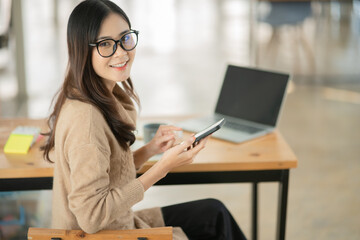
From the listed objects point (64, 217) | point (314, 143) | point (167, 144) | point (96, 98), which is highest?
point (96, 98)

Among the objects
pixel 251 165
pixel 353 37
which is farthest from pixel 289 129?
pixel 353 37

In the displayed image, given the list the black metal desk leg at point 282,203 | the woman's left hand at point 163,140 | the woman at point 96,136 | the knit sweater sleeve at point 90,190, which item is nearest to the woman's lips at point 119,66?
the woman at point 96,136

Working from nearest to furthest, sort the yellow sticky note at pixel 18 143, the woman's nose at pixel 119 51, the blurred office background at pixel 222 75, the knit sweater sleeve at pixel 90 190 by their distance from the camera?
the knit sweater sleeve at pixel 90 190 < the woman's nose at pixel 119 51 < the yellow sticky note at pixel 18 143 < the blurred office background at pixel 222 75

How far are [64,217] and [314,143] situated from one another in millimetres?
2835

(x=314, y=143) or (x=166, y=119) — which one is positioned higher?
(x=166, y=119)

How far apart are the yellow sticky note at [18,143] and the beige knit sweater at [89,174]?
421 millimetres

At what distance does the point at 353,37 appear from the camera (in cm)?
800

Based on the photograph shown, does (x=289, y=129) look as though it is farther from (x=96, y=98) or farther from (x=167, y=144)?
(x=96, y=98)

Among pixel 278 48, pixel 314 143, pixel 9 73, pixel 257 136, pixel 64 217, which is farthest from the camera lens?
pixel 278 48

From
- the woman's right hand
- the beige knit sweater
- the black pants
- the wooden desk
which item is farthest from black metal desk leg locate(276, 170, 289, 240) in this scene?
the beige knit sweater

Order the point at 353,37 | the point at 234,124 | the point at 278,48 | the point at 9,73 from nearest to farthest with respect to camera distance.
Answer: the point at 234,124, the point at 9,73, the point at 278,48, the point at 353,37

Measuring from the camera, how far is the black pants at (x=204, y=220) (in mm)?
1825

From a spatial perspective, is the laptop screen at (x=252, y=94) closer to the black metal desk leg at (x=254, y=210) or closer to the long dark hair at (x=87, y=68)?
the black metal desk leg at (x=254, y=210)

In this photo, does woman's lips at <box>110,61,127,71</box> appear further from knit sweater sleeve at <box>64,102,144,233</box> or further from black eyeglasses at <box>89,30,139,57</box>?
knit sweater sleeve at <box>64,102,144,233</box>
